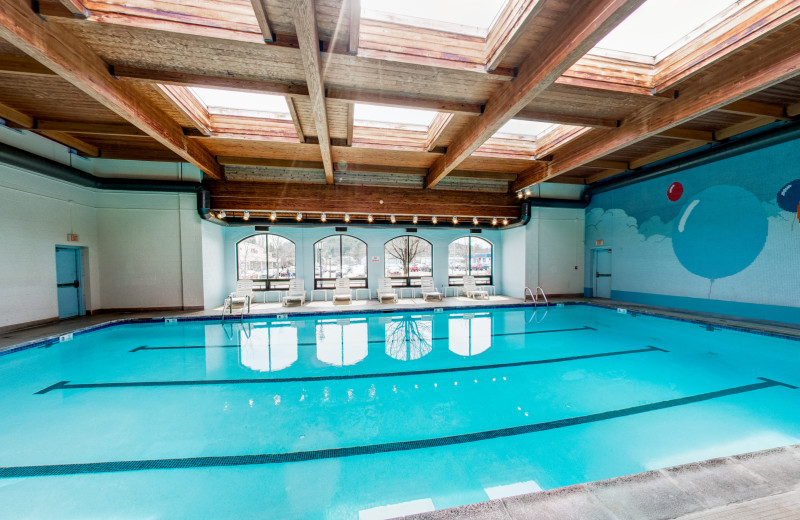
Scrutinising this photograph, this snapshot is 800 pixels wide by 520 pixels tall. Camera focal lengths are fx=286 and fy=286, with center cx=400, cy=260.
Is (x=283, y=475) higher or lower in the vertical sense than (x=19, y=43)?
lower

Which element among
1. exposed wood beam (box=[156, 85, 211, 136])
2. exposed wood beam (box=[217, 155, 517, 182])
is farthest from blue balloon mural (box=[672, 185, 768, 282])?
exposed wood beam (box=[156, 85, 211, 136])

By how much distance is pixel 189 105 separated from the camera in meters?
4.63

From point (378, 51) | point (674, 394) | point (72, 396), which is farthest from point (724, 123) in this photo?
point (72, 396)

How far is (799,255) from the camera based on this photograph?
576 cm

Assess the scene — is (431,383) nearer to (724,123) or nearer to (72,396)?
(72,396)

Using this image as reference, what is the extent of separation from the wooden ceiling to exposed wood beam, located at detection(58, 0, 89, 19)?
14mm

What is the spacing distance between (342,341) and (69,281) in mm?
7082

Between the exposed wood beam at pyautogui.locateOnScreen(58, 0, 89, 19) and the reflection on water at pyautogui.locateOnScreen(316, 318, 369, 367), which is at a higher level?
the exposed wood beam at pyautogui.locateOnScreen(58, 0, 89, 19)

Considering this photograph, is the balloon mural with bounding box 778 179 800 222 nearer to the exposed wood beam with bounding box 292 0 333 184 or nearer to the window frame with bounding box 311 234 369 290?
the exposed wood beam with bounding box 292 0 333 184

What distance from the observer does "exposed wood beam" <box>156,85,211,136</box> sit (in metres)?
4.15

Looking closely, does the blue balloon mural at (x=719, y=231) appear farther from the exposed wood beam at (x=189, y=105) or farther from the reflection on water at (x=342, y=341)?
the exposed wood beam at (x=189, y=105)

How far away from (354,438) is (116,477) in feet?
6.13

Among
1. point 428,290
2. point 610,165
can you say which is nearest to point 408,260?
point 428,290

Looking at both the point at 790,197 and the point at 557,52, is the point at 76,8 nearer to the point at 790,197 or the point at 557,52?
the point at 557,52
